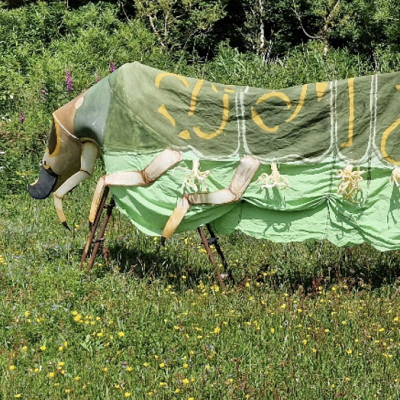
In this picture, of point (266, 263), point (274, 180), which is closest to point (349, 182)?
point (274, 180)

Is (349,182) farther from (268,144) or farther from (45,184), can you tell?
(45,184)

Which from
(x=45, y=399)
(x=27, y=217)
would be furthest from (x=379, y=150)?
(x=27, y=217)

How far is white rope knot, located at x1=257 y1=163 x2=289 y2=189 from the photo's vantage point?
5227 mm

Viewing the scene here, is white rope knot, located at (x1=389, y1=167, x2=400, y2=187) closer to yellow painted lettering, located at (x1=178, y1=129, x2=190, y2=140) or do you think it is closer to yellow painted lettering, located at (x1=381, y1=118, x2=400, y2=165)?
yellow painted lettering, located at (x1=381, y1=118, x2=400, y2=165)

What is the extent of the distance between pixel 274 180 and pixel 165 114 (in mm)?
962

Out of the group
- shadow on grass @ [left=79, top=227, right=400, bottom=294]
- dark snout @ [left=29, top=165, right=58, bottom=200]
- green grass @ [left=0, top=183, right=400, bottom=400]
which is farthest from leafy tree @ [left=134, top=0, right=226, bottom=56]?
green grass @ [left=0, top=183, right=400, bottom=400]

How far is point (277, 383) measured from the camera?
161 inches

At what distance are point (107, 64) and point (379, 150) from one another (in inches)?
261

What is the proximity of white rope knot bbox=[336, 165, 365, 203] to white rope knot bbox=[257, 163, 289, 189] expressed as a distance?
39 cm

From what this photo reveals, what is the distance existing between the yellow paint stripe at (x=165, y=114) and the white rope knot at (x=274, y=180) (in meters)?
0.79

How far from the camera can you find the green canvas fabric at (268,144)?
514 centimetres

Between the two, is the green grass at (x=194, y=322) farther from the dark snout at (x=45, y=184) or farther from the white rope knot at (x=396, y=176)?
the white rope knot at (x=396, y=176)

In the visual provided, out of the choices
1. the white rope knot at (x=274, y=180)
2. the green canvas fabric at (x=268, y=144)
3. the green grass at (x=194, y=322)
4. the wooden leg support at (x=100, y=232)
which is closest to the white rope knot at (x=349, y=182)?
the green canvas fabric at (x=268, y=144)

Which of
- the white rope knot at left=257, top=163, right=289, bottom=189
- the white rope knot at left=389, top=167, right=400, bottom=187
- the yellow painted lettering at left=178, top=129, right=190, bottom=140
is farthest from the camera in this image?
the yellow painted lettering at left=178, top=129, right=190, bottom=140
